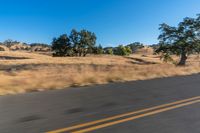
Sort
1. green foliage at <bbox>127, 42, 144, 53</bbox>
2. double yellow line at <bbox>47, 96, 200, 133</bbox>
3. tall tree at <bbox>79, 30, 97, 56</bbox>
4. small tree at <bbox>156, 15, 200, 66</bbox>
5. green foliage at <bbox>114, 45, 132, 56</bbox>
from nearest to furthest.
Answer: double yellow line at <bbox>47, 96, 200, 133</bbox> → small tree at <bbox>156, 15, 200, 66</bbox> → tall tree at <bbox>79, 30, 97, 56</bbox> → green foliage at <bbox>114, 45, 132, 56</bbox> → green foliage at <bbox>127, 42, 144, 53</bbox>

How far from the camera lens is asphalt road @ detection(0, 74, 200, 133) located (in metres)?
6.04

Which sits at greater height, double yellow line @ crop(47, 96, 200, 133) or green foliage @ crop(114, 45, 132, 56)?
double yellow line @ crop(47, 96, 200, 133)

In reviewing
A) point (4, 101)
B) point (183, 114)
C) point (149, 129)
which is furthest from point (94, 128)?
point (4, 101)

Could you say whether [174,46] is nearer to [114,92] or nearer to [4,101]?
[114,92]

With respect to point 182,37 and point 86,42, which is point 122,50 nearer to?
point 86,42

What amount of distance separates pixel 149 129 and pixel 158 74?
535 inches

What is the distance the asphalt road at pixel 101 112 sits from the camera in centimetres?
604

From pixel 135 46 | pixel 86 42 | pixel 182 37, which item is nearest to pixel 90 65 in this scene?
pixel 182 37

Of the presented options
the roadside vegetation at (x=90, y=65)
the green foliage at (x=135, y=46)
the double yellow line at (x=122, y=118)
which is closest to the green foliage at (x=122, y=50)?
the roadside vegetation at (x=90, y=65)

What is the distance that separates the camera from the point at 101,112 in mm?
7414

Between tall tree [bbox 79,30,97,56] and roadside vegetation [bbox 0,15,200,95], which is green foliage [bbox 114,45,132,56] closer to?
roadside vegetation [bbox 0,15,200,95]

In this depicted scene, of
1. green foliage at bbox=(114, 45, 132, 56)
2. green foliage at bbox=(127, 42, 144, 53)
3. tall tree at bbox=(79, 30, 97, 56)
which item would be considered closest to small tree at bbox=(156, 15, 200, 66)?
tall tree at bbox=(79, 30, 97, 56)

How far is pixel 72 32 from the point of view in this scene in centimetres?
8175

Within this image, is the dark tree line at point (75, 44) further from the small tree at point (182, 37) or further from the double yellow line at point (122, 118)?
the double yellow line at point (122, 118)
